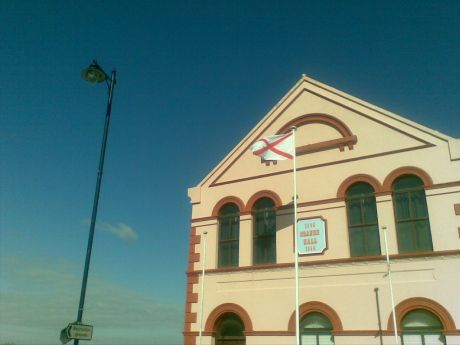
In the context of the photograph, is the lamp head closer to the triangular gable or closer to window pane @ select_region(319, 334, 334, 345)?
the triangular gable

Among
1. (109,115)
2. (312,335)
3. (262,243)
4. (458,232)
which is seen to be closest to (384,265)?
(458,232)

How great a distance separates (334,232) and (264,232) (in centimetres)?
324

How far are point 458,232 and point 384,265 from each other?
9.04 ft

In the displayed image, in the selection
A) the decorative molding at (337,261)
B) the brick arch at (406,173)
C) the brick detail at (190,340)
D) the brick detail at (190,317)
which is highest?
the brick arch at (406,173)

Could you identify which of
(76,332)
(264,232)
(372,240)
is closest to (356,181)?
(372,240)

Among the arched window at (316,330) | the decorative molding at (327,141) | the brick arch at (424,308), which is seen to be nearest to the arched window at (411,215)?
the brick arch at (424,308)

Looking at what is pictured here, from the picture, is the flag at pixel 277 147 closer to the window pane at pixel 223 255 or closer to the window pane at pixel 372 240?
the window pane at pixel 372 240

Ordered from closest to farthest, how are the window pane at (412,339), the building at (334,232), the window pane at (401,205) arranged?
the window pane at (412,339) < the building at (334,232) < the window pane at (401,205)

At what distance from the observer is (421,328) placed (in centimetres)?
1452

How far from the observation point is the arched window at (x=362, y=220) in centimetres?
1644

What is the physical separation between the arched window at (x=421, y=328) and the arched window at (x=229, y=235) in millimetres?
7379

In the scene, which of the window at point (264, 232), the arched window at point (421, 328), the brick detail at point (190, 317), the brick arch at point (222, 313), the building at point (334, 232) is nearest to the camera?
the arched window at point (421, 328)

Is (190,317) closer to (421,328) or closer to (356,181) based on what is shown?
(356,181)

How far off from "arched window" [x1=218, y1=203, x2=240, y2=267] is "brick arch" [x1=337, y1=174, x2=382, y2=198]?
4.94m
